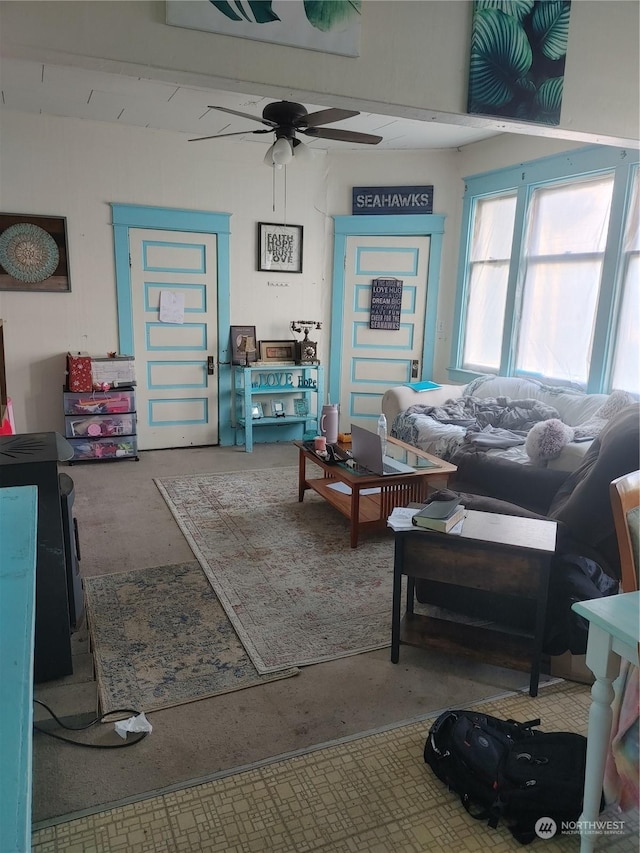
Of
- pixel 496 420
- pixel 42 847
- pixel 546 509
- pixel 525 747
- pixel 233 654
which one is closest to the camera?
pixel 42 847

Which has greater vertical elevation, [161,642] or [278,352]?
[278,352]

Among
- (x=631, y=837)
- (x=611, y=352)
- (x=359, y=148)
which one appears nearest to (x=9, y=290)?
(x=359, y=148)

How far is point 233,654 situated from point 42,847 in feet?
3.17

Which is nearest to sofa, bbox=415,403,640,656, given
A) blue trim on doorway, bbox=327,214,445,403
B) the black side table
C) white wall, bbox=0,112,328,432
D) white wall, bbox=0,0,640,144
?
the black side table

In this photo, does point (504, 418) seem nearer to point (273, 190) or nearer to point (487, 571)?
point (487, 571)

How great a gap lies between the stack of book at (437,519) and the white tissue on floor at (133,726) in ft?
3.81

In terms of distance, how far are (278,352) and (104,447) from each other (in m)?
1.87

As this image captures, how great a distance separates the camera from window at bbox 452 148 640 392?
4.20 metres

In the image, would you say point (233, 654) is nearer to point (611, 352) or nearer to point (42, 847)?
point (42, 847)

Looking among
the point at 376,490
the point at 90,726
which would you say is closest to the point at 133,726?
the point at 90,726

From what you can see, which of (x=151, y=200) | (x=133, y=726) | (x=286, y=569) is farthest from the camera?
(x=151, y=200)

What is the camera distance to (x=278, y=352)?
5.85 metres

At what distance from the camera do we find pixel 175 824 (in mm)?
1613

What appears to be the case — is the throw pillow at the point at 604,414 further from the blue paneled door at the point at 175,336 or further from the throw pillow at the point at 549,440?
the blue paneled door at the point at 175,336
